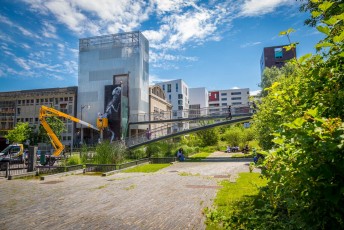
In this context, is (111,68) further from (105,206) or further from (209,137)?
(105,206)

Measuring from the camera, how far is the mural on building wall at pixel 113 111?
45.7 metres

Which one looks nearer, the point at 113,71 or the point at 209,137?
the point at 209,137

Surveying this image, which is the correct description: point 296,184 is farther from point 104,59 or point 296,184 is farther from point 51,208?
point 104,59

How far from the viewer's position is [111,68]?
5544cm

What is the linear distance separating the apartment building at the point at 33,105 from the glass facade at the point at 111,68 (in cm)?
348

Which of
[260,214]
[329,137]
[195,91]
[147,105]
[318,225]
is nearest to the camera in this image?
[329,137]

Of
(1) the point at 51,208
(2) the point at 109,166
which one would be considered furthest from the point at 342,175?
(2) the point at 109,166

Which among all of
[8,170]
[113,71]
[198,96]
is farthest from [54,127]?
[198,96]

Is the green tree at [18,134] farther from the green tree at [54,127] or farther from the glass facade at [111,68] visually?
the glass facade at [111,68]

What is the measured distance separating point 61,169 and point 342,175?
58.2 feet

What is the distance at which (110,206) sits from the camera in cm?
768

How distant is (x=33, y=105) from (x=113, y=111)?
2615 centimetres

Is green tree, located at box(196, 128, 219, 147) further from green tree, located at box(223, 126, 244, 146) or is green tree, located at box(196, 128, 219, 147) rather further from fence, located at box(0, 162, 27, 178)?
fence, located at box(0, 162, 27, 178)

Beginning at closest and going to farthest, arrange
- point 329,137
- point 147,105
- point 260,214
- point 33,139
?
point 329,137 → point 260,214 → point 33,139 → point 147,105
